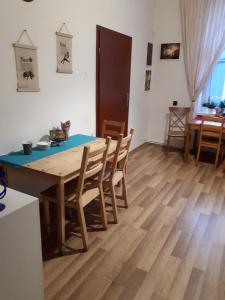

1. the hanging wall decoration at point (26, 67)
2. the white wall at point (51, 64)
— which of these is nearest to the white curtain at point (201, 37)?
the white wall at point (51, 64)

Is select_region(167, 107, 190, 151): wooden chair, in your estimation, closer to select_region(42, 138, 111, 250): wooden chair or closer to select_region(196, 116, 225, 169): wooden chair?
select_region(196, 116, 225, 169): wooden chair

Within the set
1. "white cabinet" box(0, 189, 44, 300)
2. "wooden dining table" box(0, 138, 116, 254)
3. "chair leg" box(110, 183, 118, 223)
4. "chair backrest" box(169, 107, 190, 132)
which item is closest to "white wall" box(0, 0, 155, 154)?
"wooden dining table" box(0, 138, 116, 254)

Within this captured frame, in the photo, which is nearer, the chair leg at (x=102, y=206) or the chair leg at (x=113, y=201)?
the chair leg at (x=102, y=206)

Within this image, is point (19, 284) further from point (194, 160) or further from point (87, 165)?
point (194, 160)

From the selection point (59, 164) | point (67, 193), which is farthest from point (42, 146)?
point (67, 193)

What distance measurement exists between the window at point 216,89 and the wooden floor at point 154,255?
210cm

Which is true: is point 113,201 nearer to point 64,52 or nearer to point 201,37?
point 64,52

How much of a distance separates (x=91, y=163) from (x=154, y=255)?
938 mm

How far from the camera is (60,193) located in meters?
1.80

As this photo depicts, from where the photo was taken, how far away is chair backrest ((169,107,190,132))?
458 cm

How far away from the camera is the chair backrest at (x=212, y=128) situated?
3.75 metres

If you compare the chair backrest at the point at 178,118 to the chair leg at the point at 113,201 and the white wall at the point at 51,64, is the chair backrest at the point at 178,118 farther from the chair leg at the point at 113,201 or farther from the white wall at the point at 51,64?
the chair leg at the point at 113,201

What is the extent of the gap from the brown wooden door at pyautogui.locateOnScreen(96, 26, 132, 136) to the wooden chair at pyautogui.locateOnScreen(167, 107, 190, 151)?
104 centimetres

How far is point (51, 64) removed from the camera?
8.27 feet
